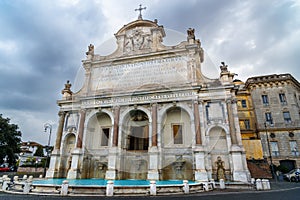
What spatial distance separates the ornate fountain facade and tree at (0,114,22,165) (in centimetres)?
1923

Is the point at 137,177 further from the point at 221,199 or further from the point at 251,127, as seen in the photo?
the point at 251,127

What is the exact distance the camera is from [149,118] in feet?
62.6

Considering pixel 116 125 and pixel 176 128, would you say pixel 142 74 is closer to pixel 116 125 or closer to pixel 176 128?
pixel 116 125

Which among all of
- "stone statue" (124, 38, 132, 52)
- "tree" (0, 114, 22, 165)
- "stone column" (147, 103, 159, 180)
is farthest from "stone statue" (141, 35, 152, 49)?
"tree" (0, 114, 22, 165)

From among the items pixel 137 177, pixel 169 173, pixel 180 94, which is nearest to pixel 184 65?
pixel 180 94

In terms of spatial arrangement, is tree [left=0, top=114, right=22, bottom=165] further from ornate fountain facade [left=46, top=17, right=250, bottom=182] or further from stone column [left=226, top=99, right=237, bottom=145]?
stone column [left=226, top=99, right=237, bottom=145]

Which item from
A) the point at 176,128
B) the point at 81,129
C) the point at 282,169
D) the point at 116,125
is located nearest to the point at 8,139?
the point at 81,129

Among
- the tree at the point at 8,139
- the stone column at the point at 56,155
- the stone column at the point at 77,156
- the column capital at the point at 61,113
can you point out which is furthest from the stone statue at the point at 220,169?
the tree at the point at 8,139

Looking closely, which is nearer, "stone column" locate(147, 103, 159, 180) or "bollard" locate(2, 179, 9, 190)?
"bollard" locate(2, 179, 9, 190)

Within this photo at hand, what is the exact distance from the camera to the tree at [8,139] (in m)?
33.1

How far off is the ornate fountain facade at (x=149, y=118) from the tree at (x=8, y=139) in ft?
63.1

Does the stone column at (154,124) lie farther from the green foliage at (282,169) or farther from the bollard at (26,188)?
the green foliage at (282,169)

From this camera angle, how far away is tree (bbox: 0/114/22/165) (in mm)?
33147

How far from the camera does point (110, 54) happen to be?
24078 mm
